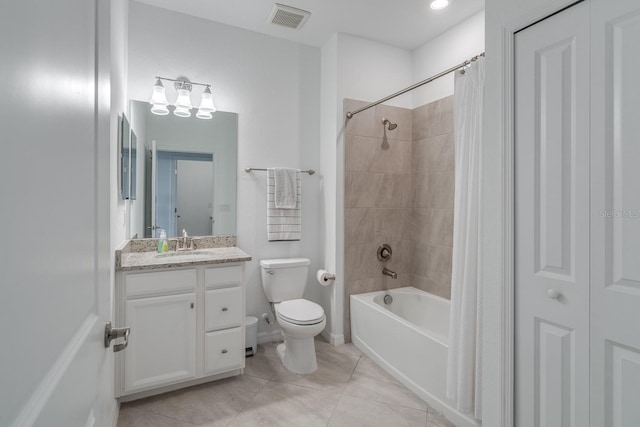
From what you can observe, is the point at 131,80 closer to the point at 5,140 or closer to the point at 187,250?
the point at 187,250

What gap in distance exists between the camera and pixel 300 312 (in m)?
2.35

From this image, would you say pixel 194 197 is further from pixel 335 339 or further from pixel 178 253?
pixel 335 339

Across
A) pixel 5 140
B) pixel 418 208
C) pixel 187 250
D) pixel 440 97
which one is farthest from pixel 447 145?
pixel 5 140

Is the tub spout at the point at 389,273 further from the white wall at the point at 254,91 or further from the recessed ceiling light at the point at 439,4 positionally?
the recessed ceiling light at the point at 439,4

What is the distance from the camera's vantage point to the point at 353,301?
2.80 meters

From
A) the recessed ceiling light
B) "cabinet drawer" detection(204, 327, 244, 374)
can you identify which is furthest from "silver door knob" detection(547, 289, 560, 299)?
the recessed ceiling light

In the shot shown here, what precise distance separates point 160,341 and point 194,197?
1157mm

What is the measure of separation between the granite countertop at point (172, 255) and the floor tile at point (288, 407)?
0.92 metres

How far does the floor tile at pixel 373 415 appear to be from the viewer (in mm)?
1800

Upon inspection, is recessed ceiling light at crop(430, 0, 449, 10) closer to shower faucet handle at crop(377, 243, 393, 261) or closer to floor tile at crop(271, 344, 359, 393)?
shower faucet handle at crop(377, 243, 393, 261)

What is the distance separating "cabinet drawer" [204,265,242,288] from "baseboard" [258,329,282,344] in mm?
Answer: 927

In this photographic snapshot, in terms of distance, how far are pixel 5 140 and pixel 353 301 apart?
8.87 ft

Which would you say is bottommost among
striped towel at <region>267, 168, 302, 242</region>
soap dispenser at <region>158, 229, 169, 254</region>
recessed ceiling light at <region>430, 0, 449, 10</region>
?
soap dispenser at <region>158, 229, 169, 254</region>

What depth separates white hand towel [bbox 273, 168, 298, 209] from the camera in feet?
9.12
